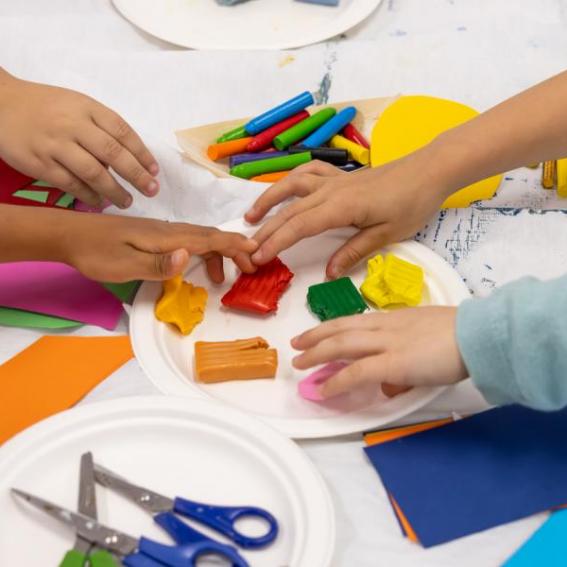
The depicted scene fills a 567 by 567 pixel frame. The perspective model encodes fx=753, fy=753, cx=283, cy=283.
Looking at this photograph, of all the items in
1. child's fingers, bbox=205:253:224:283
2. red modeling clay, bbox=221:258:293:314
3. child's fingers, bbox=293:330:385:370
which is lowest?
child's fingers, bbox=293:330:385:370

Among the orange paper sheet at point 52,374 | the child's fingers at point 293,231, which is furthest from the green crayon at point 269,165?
the orange paper sheet at point 52,374

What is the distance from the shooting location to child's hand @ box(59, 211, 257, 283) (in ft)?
2.03

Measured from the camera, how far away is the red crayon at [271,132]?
0.81 meters

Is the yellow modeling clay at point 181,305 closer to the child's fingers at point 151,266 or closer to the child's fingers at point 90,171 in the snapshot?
the child's fingers at point 151,266

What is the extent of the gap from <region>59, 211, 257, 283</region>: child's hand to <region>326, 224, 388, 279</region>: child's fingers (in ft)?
0.24

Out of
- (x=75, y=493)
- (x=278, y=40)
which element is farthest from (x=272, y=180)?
(x=75, y=493)

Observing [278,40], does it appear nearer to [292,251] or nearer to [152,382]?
[292,251]

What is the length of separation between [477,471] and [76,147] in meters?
0.47

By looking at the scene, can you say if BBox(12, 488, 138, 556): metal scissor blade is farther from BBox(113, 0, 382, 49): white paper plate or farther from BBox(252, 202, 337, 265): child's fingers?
BBox(113, 0, 382, 49): white paper plate

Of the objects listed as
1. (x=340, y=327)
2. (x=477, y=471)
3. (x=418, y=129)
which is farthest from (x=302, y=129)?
(x=477, y=471)

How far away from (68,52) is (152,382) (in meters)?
0.52

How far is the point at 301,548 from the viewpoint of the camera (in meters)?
0.44

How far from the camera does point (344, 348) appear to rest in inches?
21.4

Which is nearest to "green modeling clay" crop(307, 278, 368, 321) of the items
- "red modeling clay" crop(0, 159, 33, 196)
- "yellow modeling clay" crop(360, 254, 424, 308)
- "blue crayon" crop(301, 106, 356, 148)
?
"yellow modeling clay" crop(360, 254, 424, 308)
